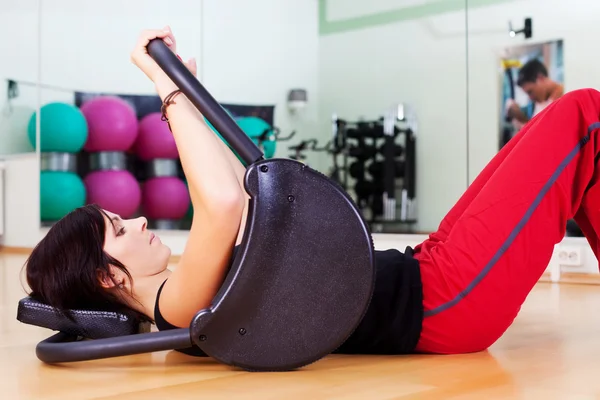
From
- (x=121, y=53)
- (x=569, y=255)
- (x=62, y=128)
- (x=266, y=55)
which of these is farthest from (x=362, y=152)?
(x=569, y=255)

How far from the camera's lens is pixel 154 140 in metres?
5.69

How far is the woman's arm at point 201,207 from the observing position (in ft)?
4.75

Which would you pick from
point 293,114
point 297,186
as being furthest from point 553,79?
point 297,186

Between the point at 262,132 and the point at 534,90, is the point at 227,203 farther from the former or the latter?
the point at 262,132

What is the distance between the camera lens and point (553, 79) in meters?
5.13

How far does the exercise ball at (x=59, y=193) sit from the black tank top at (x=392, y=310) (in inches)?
166

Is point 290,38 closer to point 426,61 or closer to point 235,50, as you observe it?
point 235,50

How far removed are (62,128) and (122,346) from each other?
4537 millimetres

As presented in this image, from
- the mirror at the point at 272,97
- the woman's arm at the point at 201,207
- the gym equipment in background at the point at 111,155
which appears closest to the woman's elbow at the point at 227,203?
the woman's arm at the point at 201,207

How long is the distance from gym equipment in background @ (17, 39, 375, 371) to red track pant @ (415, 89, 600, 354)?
0.28 m

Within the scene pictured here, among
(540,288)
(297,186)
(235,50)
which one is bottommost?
(540,288)

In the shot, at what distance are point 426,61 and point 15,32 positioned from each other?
325 centimetres

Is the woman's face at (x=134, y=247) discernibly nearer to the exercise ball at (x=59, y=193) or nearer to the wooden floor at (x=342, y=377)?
the wooden floor at (x=342, y=377)

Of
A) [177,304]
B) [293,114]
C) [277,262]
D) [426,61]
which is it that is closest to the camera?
[277,262]
